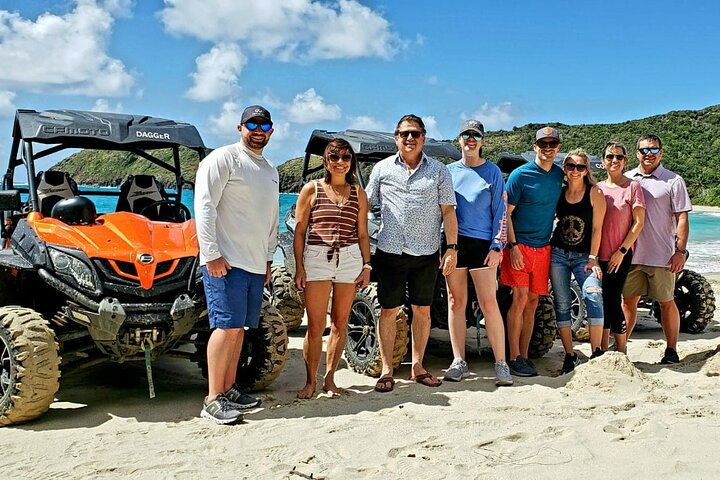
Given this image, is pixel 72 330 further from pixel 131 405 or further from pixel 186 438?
pixel 186 438

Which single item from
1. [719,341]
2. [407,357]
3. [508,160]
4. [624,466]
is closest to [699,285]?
[719,341]

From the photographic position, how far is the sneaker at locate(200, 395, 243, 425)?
4.26 metres

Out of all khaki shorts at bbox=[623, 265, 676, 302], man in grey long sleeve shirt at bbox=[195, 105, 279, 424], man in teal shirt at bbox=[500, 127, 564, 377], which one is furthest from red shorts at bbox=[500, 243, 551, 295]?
man in grey long sleeve shirt at bbox=[195, 105, 279, 424]

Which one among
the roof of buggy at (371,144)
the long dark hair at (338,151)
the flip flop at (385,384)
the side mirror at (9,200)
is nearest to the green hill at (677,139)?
the roof of buggy at (371,144)

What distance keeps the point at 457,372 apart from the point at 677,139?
66013 mm

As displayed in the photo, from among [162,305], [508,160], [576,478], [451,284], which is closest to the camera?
[576,478]

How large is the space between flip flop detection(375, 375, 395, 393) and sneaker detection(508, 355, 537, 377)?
3.45 feet

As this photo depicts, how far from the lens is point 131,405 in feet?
15.8

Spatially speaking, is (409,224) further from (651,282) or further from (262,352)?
(651,282)

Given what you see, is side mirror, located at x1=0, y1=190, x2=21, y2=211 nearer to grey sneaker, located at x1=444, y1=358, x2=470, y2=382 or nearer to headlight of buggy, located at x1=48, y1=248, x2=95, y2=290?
headlight of buggy, located at x1=48, y1=248, x2=95, y2=290

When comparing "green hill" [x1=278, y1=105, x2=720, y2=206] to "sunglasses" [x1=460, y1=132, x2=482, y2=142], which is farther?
"green hill" [x1=278, y1=105, x2=720, y2=206]

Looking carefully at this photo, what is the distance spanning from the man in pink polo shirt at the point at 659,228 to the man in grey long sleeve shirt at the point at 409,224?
184cm

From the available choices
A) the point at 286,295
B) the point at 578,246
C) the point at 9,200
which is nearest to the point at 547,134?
the point at 578,246

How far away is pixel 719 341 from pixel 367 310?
4182 millimetres
